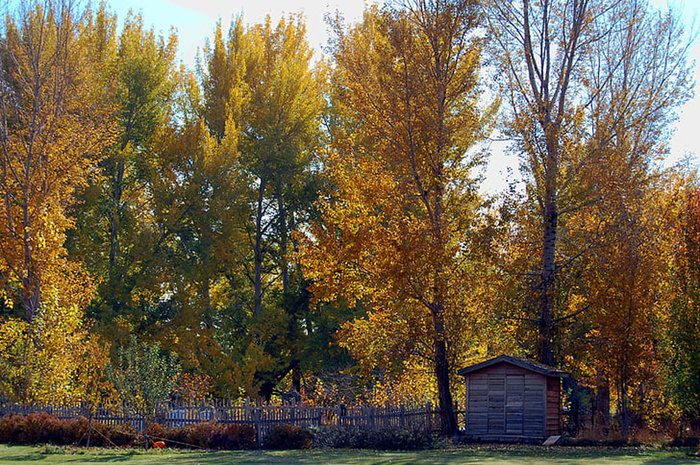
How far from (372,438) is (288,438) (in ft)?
7.67

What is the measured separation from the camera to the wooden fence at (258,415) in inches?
930

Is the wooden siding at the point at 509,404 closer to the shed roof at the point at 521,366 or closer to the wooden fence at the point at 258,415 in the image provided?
the shed roof at the point at 521,366

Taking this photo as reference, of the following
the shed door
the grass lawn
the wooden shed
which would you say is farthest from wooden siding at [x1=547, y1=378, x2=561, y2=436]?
the grass lawn

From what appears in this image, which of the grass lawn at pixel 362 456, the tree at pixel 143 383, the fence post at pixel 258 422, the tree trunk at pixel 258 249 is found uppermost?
the tree trunk at pixel 258 249

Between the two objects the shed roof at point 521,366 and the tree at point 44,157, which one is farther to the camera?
the tree at point 44,157

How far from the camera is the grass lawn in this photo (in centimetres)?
1770

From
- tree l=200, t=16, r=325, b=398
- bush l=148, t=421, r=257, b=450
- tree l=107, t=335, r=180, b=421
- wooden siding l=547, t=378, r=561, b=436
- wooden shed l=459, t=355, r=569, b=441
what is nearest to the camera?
tree l=107, t=335, r=180, b=421

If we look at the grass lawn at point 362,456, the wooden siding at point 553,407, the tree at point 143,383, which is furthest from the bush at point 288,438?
the wooden siding at point 553,407

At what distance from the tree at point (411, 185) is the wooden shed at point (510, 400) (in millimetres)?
2143

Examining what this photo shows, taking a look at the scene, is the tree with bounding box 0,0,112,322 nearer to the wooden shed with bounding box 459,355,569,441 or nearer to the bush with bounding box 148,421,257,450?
the bush with bounding box 148,421,257,450

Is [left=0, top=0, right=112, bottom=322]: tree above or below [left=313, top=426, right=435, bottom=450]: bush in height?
above

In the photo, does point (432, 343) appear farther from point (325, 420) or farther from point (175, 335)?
point (175, 335)

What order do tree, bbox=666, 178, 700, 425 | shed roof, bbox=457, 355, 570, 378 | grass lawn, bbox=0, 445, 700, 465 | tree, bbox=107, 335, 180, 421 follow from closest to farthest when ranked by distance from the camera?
grass lawn, bbox=0, 445, 700, 465, tree, bbox=107, 335, 180, 421, shed roof, bbox=457, 355, 570, 378, tree, bbox=666, 178, 700, 425

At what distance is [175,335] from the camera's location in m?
34.6
